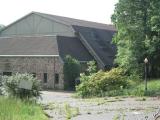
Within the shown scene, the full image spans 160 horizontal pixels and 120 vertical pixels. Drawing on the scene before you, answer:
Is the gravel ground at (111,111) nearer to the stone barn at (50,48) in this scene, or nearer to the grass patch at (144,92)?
the grass patch at (144,92)

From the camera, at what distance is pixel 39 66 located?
58.3 metres

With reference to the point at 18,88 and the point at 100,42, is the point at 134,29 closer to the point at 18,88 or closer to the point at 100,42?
the point at 100,42

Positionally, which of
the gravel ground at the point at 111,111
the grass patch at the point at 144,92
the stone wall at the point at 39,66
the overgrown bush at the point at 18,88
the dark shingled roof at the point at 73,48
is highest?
the dark shingled roof at the point at 73,48

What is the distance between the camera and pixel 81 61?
59.7m

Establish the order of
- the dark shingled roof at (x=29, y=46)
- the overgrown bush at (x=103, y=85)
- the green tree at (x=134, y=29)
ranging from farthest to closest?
the dark shingled roof at (x=29, y=46) < the green tree at (x=134, y=29) < the overgrown bush at (x=103, y=85)

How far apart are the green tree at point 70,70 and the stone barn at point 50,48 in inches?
21.7

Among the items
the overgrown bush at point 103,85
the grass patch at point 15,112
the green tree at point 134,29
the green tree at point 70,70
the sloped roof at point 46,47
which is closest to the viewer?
the grass patch at point 15,112

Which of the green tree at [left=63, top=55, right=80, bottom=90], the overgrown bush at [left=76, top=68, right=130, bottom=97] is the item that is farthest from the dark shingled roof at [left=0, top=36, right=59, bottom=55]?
the overgrown bush at [left=76, top=68, right=130, bottom=97]

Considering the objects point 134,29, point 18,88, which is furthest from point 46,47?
point 18,88

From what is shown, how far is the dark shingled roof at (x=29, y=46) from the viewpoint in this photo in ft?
193

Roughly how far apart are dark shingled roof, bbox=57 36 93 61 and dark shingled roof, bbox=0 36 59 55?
0.84 metres

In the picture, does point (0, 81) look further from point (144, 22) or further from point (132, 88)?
point (144, 22)

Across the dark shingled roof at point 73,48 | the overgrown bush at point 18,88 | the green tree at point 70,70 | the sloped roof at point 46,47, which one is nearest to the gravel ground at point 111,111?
the overgrown bush at point 18,88

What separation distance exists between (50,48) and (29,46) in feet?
14.2
